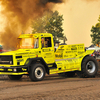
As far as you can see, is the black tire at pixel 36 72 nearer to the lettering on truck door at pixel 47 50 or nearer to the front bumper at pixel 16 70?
the front bumper at pixel 16 70

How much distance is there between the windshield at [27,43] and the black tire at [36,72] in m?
1.10

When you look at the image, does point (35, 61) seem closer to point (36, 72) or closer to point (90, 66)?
point (36, 72)

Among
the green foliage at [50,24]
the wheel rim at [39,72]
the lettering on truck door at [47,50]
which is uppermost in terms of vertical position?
the green foliage at [50,24]

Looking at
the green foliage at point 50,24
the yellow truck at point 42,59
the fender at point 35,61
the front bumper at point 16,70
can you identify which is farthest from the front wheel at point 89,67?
the green foliage at point 50,24

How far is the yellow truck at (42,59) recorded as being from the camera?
43.3ft

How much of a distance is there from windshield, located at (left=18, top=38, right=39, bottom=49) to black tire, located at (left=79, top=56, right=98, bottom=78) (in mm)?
3083

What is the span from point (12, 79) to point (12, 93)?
523 cm

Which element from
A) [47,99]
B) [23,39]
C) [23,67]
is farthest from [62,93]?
[23,39]

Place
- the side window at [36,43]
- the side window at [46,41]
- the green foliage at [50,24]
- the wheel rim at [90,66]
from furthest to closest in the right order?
the green foliage at [50,24] < the wheel rim at [90,66] < the side window at [46,41] < the side window at [36,43]

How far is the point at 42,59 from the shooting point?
13.6 meters

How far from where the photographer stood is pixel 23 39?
14438 mm

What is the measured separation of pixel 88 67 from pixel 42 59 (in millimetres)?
3175

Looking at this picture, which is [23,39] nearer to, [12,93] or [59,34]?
[12,93]

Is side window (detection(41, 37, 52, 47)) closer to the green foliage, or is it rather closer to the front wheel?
the front wheel
